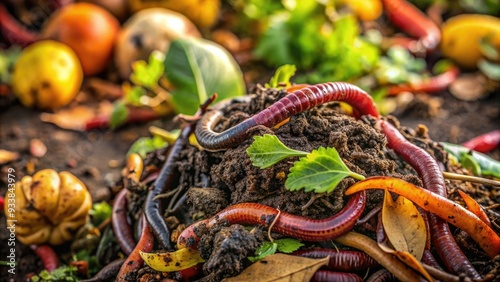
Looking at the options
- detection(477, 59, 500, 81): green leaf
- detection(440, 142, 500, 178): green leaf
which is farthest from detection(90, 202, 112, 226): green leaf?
detection(477, 59, 500, 81): green leaf

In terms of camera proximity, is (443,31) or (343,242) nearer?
(343,242)

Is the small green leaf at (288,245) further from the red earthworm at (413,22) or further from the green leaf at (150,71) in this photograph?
the red earthworm at (413,22)

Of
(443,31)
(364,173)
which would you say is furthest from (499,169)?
(443,31)

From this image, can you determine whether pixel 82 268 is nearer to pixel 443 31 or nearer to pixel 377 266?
pixel 377 266

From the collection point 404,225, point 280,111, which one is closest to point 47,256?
point 280,111

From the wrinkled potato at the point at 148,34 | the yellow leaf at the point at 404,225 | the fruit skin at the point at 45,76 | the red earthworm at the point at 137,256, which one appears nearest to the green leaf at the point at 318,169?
the yellow leaf at the point at 404,225

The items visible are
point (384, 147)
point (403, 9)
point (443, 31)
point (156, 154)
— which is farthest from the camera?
point (403, 9)
